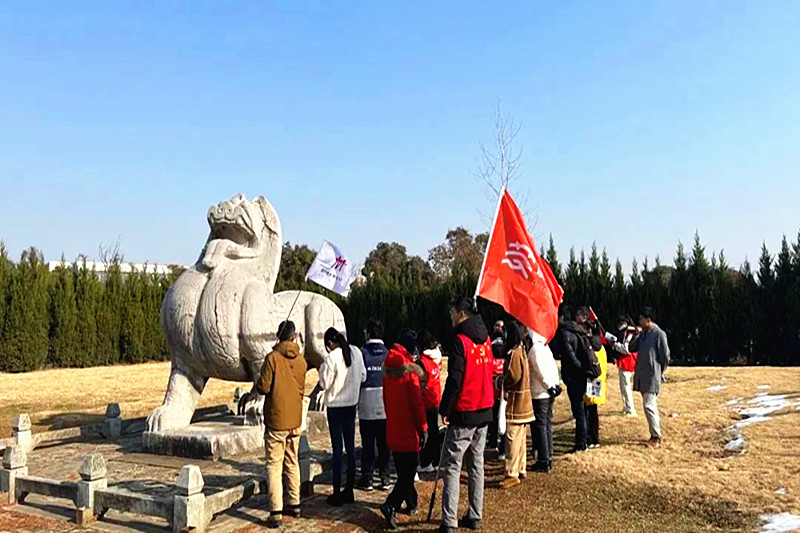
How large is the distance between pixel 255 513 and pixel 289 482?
0.46m

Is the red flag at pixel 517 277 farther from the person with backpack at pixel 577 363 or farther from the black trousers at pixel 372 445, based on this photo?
the black trousers at pixel 372 445

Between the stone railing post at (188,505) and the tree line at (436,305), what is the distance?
17.2 metres

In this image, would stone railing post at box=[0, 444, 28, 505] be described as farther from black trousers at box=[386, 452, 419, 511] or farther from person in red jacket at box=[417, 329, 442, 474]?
person in red jacket at box=[417, 329, 442, 474]

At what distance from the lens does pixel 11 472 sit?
257 inches

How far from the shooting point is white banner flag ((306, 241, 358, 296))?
904 centimetres

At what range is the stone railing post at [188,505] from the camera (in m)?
5.32

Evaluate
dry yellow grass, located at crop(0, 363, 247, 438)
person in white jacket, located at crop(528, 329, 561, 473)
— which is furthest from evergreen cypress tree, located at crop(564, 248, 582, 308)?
person in white jacket, located at crop(528, 329, 561, 473)

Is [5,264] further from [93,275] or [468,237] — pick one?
[468,237]

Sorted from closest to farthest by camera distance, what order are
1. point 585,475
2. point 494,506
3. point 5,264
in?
point 494,506
point 585,475
point 5,264

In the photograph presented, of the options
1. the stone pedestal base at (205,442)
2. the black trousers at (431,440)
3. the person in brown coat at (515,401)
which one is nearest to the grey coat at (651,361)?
the person in brown coat at (515,401)

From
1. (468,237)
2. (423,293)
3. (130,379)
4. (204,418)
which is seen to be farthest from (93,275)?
(468,237)

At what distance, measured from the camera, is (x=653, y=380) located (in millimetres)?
8969

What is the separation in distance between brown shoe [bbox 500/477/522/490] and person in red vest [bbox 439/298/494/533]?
53.0 inches

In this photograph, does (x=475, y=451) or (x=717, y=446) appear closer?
(x=475, y=451)
